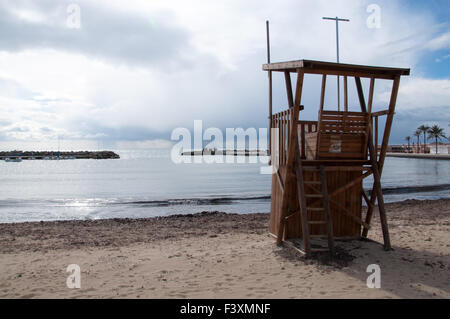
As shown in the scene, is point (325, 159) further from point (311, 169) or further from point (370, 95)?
point (370, 95)

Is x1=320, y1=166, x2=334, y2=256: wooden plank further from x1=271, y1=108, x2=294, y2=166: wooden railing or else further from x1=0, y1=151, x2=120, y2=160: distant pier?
x1=0, y1=151, x2=120, y2=160: distant pier

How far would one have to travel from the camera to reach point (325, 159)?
29.2 ft

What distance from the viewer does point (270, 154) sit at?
33.7 ft

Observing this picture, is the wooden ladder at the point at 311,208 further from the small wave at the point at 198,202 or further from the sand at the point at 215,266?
the small wave at the point at 198,202

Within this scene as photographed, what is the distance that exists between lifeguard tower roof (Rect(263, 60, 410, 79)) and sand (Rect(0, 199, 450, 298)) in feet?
13.9

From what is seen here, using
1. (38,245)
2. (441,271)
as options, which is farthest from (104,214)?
(441,271)

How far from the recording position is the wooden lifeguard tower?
27.3 ft

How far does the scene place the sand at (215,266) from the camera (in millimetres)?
6309

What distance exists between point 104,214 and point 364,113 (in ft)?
57.0

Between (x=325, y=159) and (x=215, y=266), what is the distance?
3.76 m

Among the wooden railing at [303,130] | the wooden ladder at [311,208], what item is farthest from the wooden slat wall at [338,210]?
the wooden railing at [303,130]

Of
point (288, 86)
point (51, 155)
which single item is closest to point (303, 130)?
point (288, 86)
